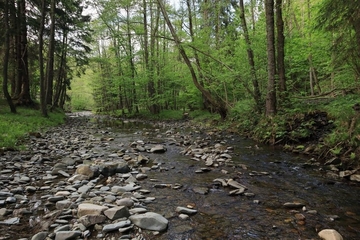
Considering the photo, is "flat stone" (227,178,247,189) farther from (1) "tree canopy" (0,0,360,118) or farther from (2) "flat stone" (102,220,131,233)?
(1) "tree canopy" (0,0,360,118)

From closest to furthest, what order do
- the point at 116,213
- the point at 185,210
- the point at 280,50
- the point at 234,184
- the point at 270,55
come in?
the point at 116,213, the point at 185,210, the point at 234,184, the point at 270,55, the point at 280,50

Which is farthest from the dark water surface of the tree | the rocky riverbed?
the tree

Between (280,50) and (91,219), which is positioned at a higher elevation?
(280,50)

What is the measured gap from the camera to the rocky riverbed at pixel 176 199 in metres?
2.72

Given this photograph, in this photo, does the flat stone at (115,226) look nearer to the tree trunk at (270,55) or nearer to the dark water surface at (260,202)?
the dark water surface at (260,202)

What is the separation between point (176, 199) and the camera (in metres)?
3.67

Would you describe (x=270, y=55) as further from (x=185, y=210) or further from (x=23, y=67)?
(x=23, y=67)

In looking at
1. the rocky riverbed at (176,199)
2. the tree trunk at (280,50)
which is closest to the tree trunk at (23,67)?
A: the rocky riverbed at (176,199)

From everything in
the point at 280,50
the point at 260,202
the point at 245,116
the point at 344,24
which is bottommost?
the point at 260,202

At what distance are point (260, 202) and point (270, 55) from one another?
634 cm

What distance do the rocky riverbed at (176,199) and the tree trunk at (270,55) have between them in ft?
9.56

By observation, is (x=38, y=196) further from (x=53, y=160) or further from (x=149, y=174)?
(x=53, y=160)

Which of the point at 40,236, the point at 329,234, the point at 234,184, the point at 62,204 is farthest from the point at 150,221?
the point at 329,234

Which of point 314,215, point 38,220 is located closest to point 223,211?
point 314,215
